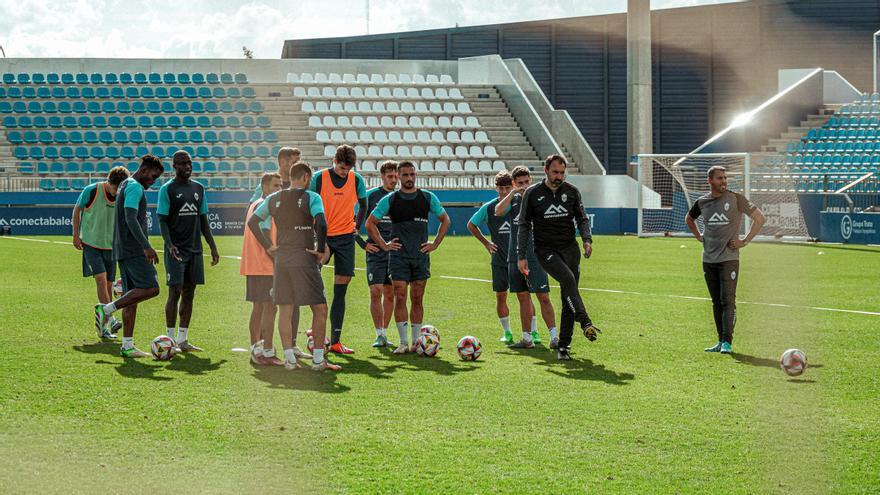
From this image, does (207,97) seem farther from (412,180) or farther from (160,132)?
(412,180)

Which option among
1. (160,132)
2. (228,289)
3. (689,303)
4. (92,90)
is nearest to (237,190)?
(160,132)

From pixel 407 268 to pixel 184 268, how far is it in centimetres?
225

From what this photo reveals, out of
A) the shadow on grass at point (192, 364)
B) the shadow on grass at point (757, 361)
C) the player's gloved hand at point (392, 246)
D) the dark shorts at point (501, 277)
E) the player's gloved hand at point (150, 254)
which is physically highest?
the player's gloved hand at point (392, 246)

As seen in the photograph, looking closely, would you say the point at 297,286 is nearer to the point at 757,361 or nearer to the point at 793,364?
the point at 793,364

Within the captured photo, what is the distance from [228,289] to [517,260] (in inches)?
329

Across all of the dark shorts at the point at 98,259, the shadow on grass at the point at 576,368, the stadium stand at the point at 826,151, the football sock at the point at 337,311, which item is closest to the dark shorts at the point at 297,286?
the football sock at the point at 337,311

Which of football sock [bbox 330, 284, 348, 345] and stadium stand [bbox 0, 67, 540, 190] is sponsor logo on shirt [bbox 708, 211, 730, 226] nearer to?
football sock [bbox 330, 284, 348, 345]

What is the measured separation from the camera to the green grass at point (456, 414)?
6.24 meters

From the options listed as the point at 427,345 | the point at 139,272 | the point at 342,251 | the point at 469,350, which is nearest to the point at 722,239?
the point at 469,350

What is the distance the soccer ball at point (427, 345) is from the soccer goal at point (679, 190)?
1101 inches

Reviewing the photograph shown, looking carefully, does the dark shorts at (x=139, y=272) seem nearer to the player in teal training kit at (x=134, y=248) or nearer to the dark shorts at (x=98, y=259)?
the player in teal training kit at (x=134, y=248)

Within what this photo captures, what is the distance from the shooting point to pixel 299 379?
31.4 ft

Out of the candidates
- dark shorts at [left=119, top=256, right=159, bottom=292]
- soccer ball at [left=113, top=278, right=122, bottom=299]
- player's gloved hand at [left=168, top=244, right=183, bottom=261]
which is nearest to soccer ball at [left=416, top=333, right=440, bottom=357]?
player's gloved hand at [left=168, top=244, right=183, bottom=261]

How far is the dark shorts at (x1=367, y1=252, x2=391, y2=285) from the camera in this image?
11.4 m
